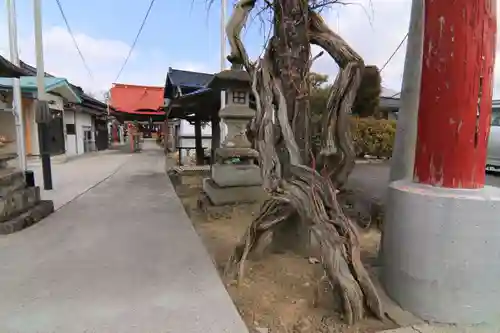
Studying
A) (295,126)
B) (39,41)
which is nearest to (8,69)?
(39,41)

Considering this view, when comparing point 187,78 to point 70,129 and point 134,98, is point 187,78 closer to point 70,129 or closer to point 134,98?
point 70,129

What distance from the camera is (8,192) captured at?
4539 millimetres

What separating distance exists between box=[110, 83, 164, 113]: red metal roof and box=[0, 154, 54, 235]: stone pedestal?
15831 millimetres

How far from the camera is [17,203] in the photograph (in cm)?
469

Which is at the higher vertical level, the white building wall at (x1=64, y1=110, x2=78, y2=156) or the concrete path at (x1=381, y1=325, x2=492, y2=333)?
the white building wall at (x1=64, y1=110, x2=78, y2=156)

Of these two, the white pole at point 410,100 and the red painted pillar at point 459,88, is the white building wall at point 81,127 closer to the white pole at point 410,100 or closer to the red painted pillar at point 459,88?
the white pole at point 410,100

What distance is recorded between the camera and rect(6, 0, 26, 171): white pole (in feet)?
18.0

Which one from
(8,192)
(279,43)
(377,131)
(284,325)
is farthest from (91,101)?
(284,325)

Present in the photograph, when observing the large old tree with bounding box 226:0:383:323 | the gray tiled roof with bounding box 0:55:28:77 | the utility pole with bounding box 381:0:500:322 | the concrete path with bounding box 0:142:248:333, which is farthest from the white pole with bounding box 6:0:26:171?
the utility pole with bounding box 381:0:500:322

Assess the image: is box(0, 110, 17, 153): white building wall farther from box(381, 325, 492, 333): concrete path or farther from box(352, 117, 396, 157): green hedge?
box(352, 117, 396, 157): green hedge

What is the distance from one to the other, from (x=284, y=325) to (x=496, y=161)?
10.7 meters

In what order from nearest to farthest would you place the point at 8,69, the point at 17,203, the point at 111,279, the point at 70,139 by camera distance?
1. the point at 111,279
2. the point at 8,69
3. the point at 17,203
4. the point at 70,139

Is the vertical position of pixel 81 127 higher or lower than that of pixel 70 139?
higher

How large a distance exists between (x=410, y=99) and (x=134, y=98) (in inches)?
794
